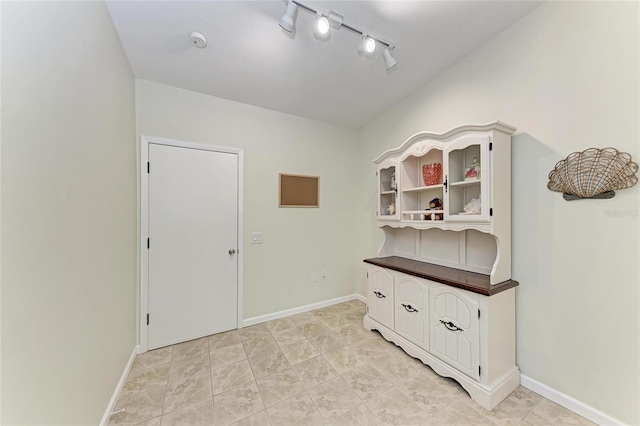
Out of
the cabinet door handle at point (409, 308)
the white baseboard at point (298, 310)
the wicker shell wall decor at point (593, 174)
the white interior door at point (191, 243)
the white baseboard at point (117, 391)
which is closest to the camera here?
the wicker shell wall decor at point (593, 174)

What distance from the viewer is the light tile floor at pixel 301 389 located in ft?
4.89

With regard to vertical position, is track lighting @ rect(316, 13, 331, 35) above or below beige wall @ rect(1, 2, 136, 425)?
above

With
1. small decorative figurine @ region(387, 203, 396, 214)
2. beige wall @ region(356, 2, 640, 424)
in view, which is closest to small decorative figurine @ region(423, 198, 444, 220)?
small decorative figurine @ region(387, 203, 396, 214)

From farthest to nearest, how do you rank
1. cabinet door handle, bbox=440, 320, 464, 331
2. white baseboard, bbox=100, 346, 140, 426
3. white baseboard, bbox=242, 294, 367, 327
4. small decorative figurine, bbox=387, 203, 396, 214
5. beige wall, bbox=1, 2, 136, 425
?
white baseboard, bbox=242, 294, 367, 327 < small decorative figurine, bbox=387, 203, 396, 214 < cabinet door handle, bbox=440, 320, 464, 331 < white baseboard, bbox=100, 346, 140, 426 < beige wall, bbox=1, 2, 136, 425

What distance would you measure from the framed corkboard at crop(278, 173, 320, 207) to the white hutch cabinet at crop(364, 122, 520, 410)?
94cm

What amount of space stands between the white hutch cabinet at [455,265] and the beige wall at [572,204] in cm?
12

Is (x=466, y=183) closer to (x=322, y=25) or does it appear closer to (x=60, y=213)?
(x=322, y=25)

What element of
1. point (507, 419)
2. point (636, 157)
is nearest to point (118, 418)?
point (507, 419)

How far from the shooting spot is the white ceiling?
5.21 ft

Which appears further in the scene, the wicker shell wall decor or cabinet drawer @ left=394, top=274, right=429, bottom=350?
cabinet drawer @ left=394, top=274, right=429, bottom=350

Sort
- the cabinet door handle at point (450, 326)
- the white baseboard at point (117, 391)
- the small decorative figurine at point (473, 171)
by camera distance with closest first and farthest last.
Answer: the white baseboard at point (117, 391), the cabinet door handle at point (450, 326), the small decorative figurine at point (473, 171)

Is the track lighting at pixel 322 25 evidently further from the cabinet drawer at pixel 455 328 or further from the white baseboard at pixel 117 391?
the white baseboard at pixel 117 391

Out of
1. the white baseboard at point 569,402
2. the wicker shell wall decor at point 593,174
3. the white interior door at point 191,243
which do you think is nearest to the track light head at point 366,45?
the wicker shell wall decor at point 593,174

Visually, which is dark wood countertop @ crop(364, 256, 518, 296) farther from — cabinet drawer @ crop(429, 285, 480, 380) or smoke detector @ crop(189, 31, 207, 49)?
smoke detector @ crop(189, 31, 207, 49)
